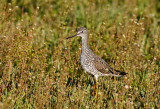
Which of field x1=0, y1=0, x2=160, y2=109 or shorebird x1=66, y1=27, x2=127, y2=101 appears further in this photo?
shorebird x1=66, y1=27, x2=127, y2=101

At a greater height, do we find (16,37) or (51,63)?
(16,37)

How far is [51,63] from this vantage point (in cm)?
704

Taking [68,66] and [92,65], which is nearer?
[92,65]

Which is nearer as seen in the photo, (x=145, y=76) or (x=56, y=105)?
(x=56, y=105)

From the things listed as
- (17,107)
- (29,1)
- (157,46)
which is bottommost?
(17,107)

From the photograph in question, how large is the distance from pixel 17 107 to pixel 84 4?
6.17 m

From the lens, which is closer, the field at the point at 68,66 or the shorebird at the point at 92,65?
the field at the point at 68,66

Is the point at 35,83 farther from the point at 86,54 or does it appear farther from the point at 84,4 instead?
the point at 84,4

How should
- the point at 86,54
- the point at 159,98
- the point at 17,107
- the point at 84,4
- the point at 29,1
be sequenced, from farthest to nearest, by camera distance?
1. the point at 84,4
2. the point at 29,1
3. the point at 86,54
4. the point at 159,98
5. the point at 17,107

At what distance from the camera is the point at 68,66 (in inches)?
257

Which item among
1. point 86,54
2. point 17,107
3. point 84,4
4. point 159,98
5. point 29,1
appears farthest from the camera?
point 84,4

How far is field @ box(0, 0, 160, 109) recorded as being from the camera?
5.27m

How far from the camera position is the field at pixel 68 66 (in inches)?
207

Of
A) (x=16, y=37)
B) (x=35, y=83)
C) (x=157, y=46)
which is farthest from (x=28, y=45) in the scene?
(x=157, y=46)
